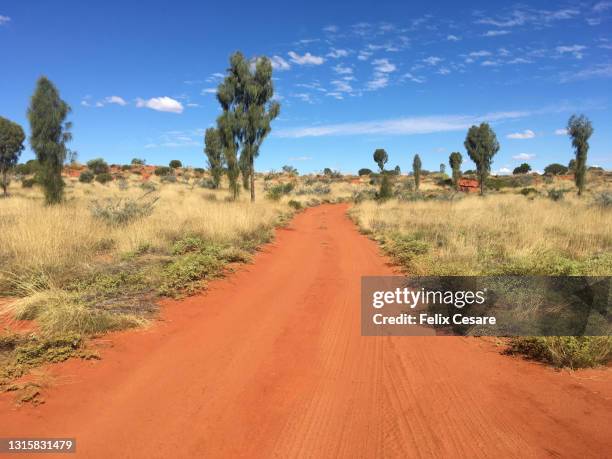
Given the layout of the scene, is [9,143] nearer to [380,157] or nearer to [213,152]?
[213,152]

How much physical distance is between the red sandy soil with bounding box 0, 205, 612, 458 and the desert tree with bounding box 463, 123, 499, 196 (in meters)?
34.5

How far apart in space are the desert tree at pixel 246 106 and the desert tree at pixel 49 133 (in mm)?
7790

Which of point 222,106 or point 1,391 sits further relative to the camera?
point 222,106

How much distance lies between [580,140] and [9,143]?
4109cm

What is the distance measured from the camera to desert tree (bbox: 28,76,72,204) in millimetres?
19031

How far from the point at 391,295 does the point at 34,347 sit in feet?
17.6

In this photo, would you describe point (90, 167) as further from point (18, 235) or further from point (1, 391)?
point (1, 391)

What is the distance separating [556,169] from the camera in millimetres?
72500

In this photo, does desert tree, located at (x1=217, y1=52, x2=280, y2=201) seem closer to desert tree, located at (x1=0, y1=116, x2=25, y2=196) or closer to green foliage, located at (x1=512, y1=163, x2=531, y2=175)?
desert tree, located at (x1=0, y1=116, x2=25, y2=196)

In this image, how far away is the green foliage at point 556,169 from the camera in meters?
71.1

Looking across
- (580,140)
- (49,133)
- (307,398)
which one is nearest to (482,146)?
(580,140)

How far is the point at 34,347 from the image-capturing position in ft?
13.9

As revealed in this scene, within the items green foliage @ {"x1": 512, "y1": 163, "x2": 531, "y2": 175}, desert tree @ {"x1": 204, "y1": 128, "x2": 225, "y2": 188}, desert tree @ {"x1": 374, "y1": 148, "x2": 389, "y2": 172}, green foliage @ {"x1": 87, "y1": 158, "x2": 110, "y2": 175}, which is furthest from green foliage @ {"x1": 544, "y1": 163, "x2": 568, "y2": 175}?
green foliage @ {"x1": 87, "y1": 158, "x2": 110, "y2": 175}

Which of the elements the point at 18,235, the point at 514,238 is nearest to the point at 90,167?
the point at 18,235
